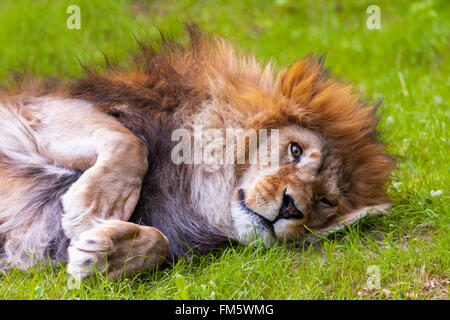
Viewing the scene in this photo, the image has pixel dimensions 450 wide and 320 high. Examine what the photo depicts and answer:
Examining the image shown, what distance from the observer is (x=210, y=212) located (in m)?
3.68

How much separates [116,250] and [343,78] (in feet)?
13.9

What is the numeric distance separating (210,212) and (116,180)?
63 cm

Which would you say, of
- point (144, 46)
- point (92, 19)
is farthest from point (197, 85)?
point (92, 19)

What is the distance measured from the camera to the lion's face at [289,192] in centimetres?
345

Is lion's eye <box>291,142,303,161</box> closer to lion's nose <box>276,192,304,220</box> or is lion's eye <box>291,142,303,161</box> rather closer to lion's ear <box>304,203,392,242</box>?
lion's nose <box>276,192,304,220</box>

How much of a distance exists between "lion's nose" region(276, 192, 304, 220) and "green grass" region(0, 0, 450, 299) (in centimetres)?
21

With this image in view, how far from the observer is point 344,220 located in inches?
148

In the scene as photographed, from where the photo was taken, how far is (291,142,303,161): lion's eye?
3.67m
